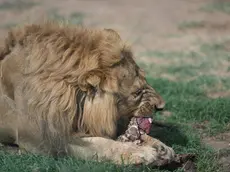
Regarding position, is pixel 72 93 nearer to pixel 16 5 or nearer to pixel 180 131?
pixel 180 131

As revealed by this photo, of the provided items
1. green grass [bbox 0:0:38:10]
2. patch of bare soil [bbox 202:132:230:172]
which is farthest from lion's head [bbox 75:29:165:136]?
green grass [bbox 0:0:38:10]

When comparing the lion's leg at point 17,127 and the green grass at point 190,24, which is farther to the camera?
the green grass at point 190,24

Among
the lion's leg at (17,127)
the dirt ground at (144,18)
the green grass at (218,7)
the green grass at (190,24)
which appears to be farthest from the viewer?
the green grass at (218,7)

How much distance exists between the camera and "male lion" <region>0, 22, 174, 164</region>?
415 cm

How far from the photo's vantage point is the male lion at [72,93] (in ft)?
13.6

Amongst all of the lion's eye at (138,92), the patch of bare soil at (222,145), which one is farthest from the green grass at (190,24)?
the lion's eye at (138,92)

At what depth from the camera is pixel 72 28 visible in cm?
447

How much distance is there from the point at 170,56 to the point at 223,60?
0.79m

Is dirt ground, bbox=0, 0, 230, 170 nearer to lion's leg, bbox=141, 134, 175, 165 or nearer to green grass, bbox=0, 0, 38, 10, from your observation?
green grass, bbox=0, 0, 38, 10

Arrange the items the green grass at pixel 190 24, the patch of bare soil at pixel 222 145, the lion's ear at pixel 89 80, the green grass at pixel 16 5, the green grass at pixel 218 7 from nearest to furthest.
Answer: the lion's ear at pixel 89 80 < the patch of bare soil at pixel 222 145 < the green grass at pixel 190 24 < the green grass at pixel 218 7 < the green grass at pixel 16 5

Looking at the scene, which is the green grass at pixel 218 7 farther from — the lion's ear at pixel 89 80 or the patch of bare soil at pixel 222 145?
the lion's ear at pixel 89 80

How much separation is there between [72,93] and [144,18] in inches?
314

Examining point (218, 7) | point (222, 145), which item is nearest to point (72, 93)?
point (222, 145)

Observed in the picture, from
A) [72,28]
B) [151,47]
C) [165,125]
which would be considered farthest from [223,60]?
[72,28]
